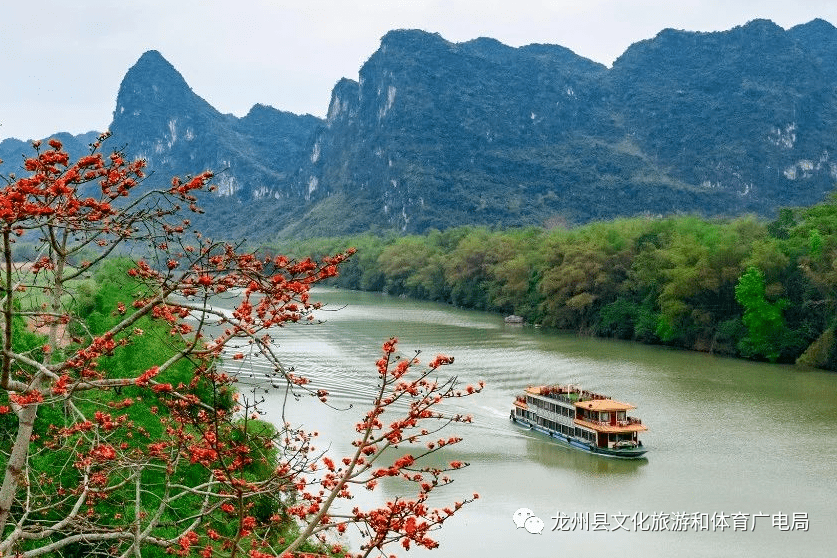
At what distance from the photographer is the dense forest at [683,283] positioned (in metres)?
36.0

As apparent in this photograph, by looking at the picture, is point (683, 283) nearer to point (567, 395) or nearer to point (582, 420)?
point (567, 395)

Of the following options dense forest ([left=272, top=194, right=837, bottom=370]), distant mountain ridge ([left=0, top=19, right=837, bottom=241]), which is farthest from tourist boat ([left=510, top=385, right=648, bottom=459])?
distant mountain ridge ([left=0, top=19, right=837, bottom=241])

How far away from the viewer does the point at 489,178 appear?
15038 cm

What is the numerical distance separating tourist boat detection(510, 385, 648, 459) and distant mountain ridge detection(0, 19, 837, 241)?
103779 millimetres

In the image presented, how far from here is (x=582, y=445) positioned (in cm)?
2330

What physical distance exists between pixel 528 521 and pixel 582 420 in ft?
23.7

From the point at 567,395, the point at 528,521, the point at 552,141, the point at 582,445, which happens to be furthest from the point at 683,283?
the point at 552,141

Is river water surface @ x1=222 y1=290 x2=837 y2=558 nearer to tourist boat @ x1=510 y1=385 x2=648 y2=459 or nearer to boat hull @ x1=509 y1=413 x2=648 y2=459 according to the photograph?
boat hull @ x1=509 y1=413 x2=648 y2=459

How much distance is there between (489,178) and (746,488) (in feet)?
438

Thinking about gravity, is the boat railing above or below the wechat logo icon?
above

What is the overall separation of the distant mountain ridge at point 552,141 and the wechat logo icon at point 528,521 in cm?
11209

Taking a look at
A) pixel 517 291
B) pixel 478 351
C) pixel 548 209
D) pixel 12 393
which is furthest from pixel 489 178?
pixel 12 393

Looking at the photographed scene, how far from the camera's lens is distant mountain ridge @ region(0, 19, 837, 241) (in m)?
143

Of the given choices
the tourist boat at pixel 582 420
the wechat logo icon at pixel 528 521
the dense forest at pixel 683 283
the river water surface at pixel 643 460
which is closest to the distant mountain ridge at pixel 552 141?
the dense forest at pixel 683 283
